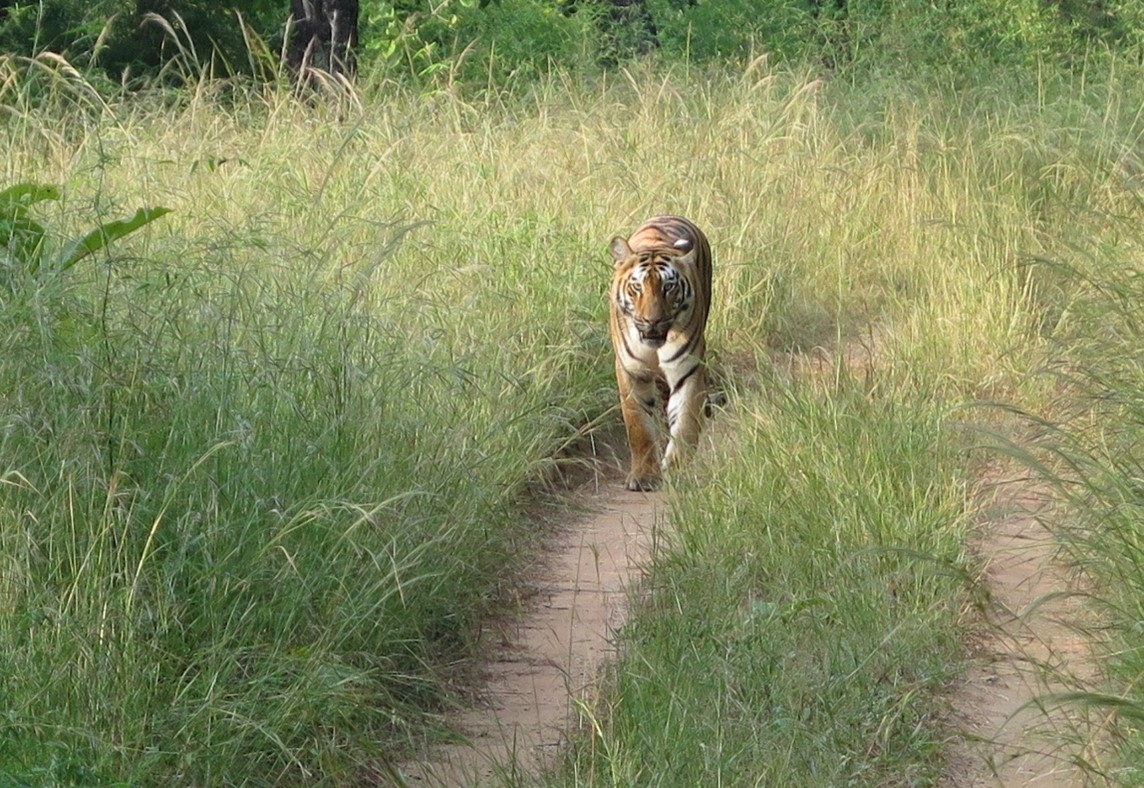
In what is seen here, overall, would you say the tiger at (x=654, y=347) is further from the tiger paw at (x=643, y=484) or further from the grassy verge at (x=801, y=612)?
the grassy verge at (x=801, y=612)

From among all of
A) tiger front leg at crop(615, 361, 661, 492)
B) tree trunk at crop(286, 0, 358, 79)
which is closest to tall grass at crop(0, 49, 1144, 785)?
tiger front leg at crop(615, 361, 661, 492)

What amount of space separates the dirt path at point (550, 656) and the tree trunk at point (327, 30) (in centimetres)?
613

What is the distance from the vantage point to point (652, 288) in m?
6.51

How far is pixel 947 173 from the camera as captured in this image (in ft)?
28.7

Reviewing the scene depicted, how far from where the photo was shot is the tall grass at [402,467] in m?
3.40

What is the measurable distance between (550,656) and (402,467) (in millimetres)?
706

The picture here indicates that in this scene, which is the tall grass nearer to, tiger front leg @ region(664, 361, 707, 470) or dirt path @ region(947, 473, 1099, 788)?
dirt path @ region(947, 473, 1099, 788)

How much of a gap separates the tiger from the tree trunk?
4.77 meters

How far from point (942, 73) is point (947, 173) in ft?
7.54

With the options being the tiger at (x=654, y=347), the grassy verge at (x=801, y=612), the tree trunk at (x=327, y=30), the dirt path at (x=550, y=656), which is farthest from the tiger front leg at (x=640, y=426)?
the tree trunk at (x=327, y=30)

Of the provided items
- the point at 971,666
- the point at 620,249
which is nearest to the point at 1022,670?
the point at 971,666

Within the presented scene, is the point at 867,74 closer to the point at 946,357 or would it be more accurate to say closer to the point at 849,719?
the point at 946,357

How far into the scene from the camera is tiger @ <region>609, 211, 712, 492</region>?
6.47 metres

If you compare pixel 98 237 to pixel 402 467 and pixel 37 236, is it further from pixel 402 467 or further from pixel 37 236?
pixel 402 467
